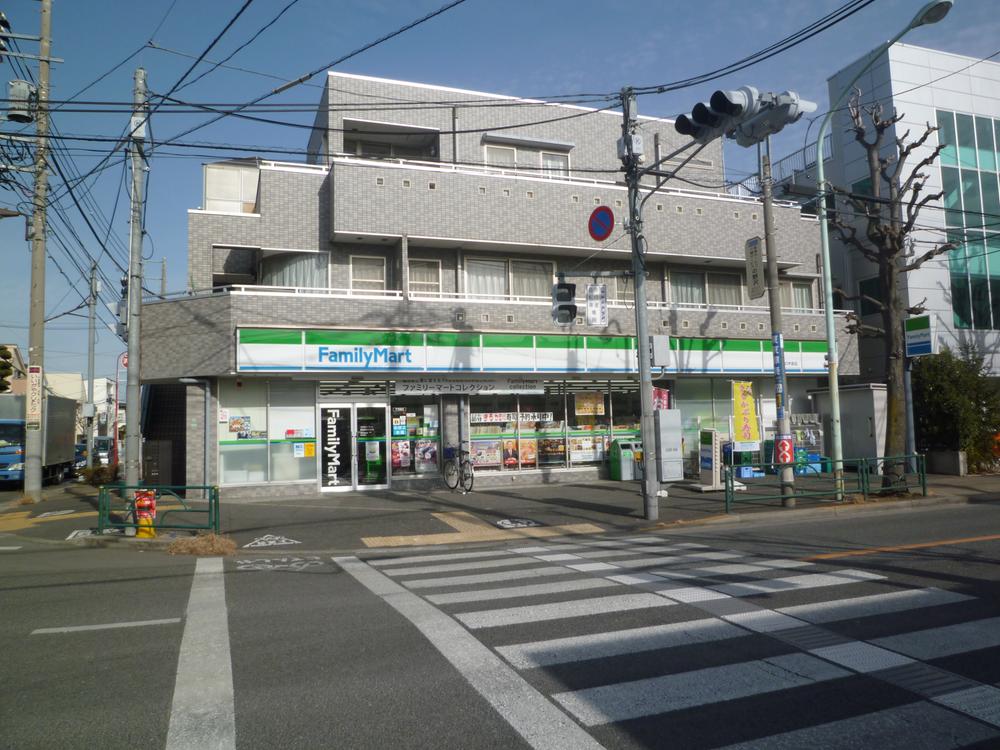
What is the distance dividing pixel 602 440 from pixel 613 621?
1489cm

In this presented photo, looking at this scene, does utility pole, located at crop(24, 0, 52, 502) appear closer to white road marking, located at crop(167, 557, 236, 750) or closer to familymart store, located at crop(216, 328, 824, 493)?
familymart store, located at crop(216, 328, 824, 493)

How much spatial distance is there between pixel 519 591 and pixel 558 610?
1.05m

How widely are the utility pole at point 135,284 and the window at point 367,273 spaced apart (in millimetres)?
5970

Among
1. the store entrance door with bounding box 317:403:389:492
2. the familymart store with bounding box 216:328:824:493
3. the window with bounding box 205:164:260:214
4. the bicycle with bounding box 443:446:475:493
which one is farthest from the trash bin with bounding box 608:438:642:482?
the window with bounding box 205:164:260:214

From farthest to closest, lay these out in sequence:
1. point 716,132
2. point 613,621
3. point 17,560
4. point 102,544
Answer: point 102,544, point 17,560, point 716,132, point 613,621

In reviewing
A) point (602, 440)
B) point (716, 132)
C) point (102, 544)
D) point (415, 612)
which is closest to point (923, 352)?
point (602, 440)

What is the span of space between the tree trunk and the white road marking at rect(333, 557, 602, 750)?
13704 millimetres

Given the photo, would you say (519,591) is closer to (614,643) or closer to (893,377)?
(614,643)

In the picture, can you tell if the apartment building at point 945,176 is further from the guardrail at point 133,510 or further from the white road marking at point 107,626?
the white road marking at point 107,626

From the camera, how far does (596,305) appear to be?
1873 cm

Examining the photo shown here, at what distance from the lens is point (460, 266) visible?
20547 millimetres

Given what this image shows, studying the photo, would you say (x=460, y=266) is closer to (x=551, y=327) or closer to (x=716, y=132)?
(x=551, y=327)

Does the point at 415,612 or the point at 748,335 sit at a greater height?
the point at 748,335

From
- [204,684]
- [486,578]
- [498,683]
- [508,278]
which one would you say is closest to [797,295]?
[508,278]
